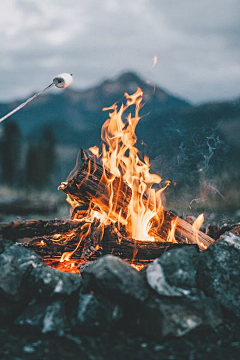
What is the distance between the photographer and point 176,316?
11.0ft

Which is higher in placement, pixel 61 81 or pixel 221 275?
pixel 61 81

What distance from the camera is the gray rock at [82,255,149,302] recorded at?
345 cm

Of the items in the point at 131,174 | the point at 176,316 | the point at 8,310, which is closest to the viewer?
the point at 176,316

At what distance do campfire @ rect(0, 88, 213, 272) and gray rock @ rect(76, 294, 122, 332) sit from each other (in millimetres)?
1378

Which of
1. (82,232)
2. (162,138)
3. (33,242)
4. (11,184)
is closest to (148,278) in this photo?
(82,232)

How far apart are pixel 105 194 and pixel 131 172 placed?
679mm

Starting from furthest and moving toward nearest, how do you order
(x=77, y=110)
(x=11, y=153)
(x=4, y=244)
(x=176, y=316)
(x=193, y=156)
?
(x=77, y=110) < (x=11, y=153) < (x=193, y=156) < (x=4, y=244) < (x=176, y=316)

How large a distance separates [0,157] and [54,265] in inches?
1100

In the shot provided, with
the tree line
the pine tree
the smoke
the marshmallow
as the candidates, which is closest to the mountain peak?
the tree line

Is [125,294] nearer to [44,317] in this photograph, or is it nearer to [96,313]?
[96,313]

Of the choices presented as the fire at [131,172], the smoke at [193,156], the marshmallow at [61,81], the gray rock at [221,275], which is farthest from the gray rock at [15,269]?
the smoke at [193,156]

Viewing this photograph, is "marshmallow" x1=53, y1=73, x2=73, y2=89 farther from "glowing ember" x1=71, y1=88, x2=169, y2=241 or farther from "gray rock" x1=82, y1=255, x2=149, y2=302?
"gray rock" x1=82, y1=255, x2=149, y2=302

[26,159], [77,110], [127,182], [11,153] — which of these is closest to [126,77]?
[77,110]

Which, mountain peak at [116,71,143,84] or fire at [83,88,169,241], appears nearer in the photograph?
fire at [83,88,169,241]
